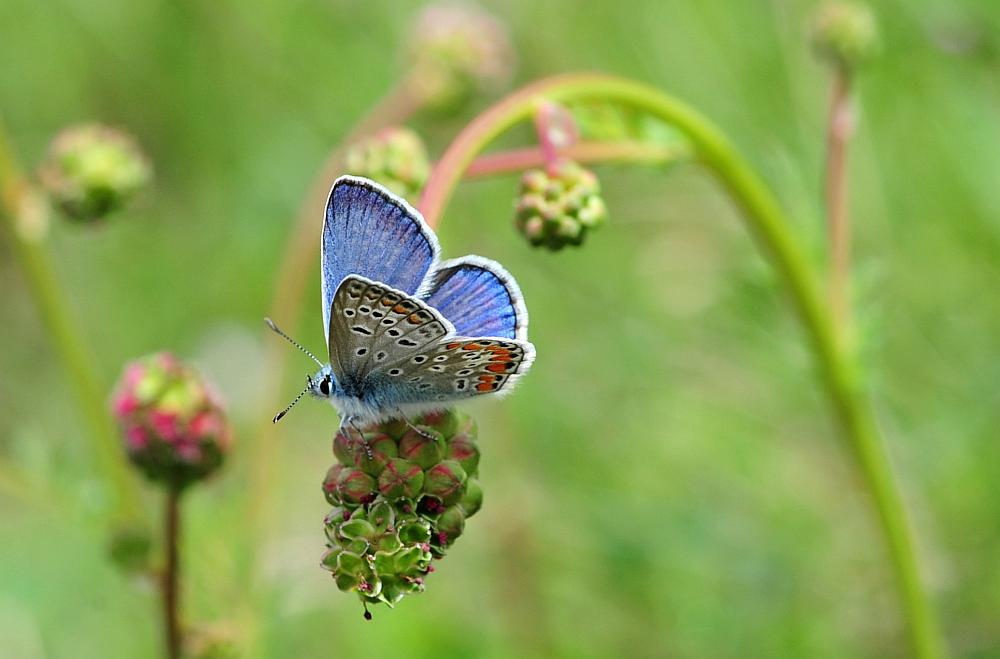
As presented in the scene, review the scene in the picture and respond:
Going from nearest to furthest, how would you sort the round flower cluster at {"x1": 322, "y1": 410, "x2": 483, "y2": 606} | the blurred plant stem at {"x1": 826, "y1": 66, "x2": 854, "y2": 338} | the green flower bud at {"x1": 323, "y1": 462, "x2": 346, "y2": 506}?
the round flower cluster at {"x1": 322, "y1": 410, "x2": 483, "y2": 606}, the green flower bud at {"x1": 323, "y1": 462, "x2": 346, "y2": 506}, the blurred plant stem at {"x1": 826, "y1": 66, "x2": 854, "y2": 338}

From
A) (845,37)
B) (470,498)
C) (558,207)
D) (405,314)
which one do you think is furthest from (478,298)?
(845,37)

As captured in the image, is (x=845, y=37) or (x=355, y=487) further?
(x=845, y=37)

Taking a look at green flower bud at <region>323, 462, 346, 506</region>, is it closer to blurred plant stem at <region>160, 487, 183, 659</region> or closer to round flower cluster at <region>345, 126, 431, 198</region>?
round flower cluster at <region>345, 126, 431, 198</region>

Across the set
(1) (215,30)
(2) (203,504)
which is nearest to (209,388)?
(2) (203,504)

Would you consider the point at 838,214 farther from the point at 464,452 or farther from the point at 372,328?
the point at 464,452

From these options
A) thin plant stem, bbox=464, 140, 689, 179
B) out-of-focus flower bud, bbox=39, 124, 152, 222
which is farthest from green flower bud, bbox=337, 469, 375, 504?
out-of-focus flower bud, bbox=39, 124, 152, 222

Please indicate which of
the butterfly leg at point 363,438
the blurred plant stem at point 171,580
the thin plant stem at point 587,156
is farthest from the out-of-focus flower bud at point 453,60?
the butterfly leg at point 363,438
